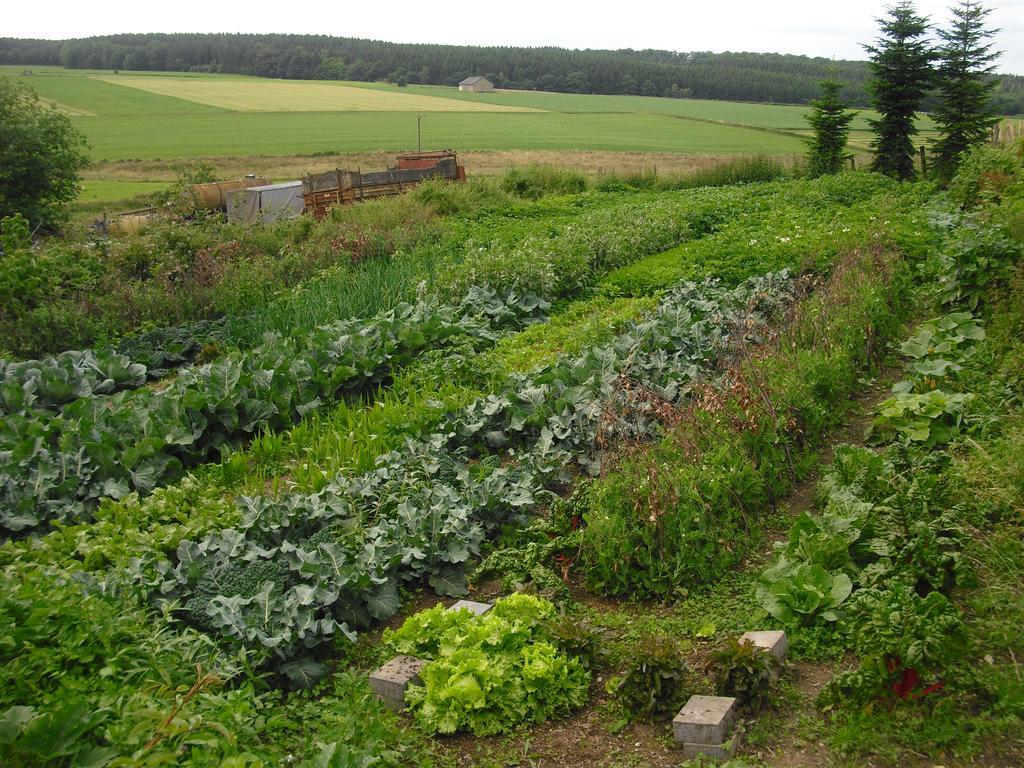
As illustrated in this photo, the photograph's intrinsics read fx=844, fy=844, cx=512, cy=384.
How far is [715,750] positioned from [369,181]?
2119 cm

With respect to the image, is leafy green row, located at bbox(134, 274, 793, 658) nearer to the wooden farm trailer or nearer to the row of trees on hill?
the wooden farm trailer

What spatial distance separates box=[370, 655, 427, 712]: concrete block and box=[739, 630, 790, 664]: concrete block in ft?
5.13

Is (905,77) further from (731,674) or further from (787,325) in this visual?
(731,674)

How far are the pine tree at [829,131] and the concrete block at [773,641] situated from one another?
25155mm

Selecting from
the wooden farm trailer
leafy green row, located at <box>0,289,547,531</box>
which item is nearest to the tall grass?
the wooden farm trailer

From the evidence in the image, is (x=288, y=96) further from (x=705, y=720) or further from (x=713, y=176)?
(x=705, y=720)

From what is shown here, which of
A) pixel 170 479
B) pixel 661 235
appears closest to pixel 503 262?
pixel 661 235

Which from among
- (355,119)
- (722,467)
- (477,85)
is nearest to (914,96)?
(722,467)

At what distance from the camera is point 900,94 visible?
2562 cm

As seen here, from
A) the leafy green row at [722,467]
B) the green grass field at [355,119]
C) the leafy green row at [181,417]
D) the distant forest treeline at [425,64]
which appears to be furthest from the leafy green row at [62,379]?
the distant forest treeline at [425,64]

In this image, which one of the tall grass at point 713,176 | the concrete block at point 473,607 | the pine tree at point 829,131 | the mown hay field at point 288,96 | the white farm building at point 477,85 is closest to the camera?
the concrete block at point 473,607

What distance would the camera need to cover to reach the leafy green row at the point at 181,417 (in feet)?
19.5

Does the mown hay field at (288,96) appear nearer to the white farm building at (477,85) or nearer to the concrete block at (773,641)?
the white farm building at (477,85)

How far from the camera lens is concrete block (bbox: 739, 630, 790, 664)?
385 cm
